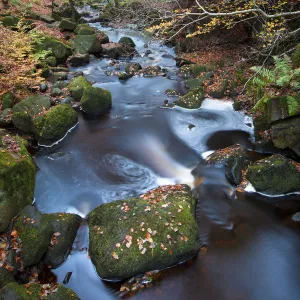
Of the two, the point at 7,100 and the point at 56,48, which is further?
the point at 56,48

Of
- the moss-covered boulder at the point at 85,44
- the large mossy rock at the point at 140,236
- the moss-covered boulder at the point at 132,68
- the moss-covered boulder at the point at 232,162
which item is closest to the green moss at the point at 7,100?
the large mossy rock at the point at 140,236

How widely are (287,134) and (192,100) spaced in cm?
453

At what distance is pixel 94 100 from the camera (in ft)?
35.2

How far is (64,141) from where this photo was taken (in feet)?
30.4

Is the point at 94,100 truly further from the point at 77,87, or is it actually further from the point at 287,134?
the point at 287,134

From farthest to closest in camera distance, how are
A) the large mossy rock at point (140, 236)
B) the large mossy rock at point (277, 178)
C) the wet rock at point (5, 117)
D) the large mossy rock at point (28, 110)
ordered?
1. the wet rock at point (5, 117)
2. the large mossy rock at point (28, 110)
3. the large mossy rock at point (277, 178)
4. the large mossy rock at point (140, 236)

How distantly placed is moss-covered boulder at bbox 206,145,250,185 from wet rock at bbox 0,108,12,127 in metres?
6.57

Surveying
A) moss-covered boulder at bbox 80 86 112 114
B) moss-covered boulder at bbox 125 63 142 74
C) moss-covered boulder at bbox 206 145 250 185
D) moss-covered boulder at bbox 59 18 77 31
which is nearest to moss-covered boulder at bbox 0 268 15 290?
moss-covered boulder at bbox 206 145 250 185

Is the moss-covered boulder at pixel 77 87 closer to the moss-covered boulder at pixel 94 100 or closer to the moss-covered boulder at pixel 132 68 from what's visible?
the moss-covered boulder at pixel 94 100

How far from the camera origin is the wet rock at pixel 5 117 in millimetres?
9266

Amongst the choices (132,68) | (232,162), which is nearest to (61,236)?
(232,162)

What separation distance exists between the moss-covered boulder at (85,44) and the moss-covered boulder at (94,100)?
287 inches

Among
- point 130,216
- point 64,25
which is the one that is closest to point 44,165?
point 130,216

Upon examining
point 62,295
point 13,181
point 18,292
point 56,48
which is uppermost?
point 18,292
